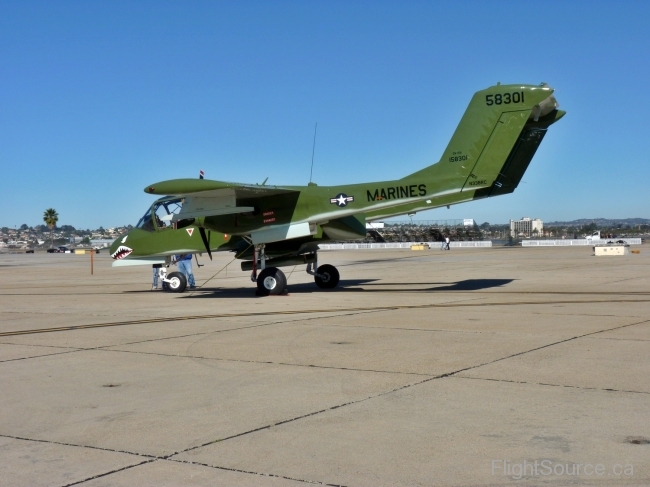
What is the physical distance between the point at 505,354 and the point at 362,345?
191cm

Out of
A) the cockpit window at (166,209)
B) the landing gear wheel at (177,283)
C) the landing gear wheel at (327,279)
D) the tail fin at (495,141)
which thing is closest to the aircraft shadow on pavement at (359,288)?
the landing gear wheel at (327,279)

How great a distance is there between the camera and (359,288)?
1997cm

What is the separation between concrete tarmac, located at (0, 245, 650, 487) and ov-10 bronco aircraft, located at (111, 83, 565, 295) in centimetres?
466

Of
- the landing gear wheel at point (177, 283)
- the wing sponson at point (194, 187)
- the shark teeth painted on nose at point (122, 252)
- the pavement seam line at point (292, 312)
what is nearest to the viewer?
the pavement seam line at point (292, 312)

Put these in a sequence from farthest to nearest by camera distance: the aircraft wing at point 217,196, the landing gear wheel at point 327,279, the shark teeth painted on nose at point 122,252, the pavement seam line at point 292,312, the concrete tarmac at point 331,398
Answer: the shark teeth painted on nose at point 122,252, the landing gear wheel at point 327,279, the aircraft wing at point 217,196, the pavement seam line at point 292,312, the concrete tarmac at point 331,398

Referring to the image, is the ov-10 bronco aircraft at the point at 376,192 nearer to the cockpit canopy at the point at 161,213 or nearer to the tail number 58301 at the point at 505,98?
the tail number 58301 at the point at 505,98

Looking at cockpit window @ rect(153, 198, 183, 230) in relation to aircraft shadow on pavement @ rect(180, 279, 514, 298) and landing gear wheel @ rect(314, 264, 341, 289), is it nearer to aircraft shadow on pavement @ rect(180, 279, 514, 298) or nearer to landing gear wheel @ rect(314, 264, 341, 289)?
aircraft shadow on pavement @ rect(180, 279, 514, 298)

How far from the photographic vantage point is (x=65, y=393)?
6797 mm

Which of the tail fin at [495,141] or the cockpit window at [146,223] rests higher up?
the tail fin at [495,141]

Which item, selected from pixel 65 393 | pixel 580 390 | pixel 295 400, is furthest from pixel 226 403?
pixel 580 390

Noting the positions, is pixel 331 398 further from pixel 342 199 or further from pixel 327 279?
pixel 327 279

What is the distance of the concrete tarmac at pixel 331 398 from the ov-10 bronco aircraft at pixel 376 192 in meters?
4.66

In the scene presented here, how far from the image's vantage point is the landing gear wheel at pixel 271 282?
17.6 metres

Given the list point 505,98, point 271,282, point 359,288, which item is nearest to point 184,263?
point 271,282
